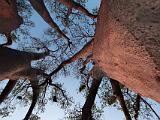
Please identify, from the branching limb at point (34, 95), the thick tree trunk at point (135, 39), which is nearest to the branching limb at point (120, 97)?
the branching limb at point (34, 95)

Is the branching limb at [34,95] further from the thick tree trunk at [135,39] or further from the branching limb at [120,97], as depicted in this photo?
the thick tree trunk at [135,39]

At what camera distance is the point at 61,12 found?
1035 centimetres

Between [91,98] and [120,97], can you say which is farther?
[120,97]

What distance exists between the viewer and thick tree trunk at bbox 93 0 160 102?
9.04ft

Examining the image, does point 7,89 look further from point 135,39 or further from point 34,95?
point 135,39

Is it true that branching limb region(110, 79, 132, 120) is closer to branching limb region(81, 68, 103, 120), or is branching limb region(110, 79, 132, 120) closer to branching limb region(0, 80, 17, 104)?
branching limb region(81, 68, 103, 120)

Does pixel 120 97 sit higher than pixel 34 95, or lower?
higher

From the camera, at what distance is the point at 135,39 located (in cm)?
313

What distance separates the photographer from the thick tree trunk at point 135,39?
2.75 metres

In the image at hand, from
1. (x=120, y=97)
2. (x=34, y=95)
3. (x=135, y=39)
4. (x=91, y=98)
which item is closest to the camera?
(x=135, y=39)

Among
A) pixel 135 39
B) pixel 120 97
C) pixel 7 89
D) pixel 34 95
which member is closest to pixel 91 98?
pixel 120 97

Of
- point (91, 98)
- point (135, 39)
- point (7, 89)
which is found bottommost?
point (7, 89)

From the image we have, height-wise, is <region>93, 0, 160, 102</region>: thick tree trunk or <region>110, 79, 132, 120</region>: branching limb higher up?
<region>93, 0, 160, 102</region>: thick tree trunk

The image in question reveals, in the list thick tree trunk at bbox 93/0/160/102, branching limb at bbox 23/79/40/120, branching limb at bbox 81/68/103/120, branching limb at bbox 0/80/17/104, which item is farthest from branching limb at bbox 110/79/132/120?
thick tree trunk at bbox 93/0/160/102
